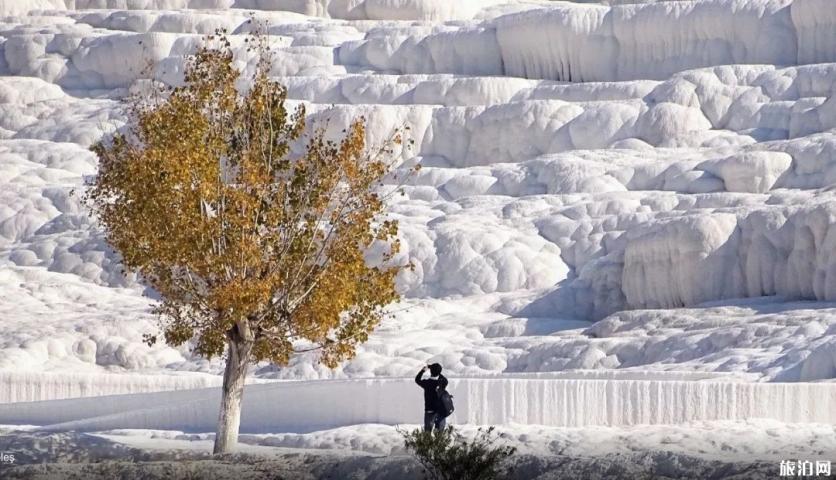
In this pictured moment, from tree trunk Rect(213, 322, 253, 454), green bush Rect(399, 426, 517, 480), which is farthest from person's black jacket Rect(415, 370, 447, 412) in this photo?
tree trunk Rect(213, 322, 253, 454)

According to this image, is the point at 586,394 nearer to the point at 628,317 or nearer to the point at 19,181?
the point at 628,317

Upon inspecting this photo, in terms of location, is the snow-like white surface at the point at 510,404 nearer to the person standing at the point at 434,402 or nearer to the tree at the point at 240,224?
the tree at the point at 240,224

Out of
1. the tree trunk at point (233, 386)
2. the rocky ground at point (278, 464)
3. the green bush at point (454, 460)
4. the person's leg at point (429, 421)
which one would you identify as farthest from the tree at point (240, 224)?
the green bush at point (454, 460)

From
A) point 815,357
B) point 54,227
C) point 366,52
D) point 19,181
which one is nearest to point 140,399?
point 815,357

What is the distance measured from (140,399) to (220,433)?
7.38 m

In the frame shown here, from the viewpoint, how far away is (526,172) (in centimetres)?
5088

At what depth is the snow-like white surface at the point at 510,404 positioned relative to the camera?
2348 centimetres

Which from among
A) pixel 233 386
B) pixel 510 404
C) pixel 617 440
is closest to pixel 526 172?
pixel 510 404

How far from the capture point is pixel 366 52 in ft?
212

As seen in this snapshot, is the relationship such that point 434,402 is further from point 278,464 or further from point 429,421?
point 278,464

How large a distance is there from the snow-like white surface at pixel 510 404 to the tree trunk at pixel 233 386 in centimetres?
301

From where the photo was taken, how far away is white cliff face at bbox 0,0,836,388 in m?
37.1

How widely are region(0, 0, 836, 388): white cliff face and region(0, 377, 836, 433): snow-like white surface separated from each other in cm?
597

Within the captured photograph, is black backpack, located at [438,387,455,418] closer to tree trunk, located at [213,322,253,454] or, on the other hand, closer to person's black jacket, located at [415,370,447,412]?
person's black jacket, located at [415,370,447,412]
